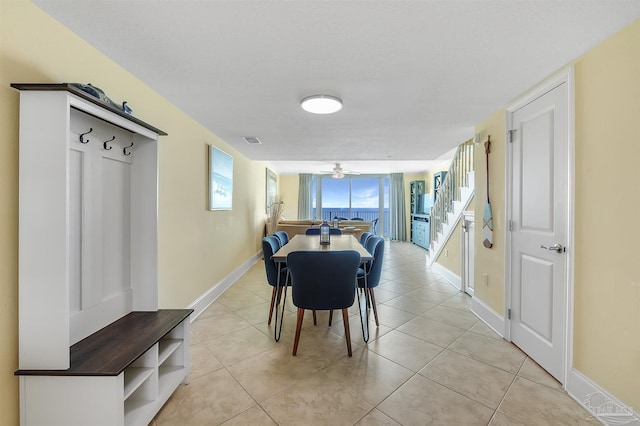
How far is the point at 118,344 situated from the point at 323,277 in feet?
4.26

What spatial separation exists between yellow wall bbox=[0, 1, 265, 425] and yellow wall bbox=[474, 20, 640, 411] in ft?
9.68

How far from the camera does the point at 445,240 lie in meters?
4.70

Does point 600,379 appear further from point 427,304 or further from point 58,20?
point 58,20

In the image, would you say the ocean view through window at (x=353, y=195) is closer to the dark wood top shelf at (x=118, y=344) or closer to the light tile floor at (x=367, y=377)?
the light tile floor at (x=367, y=377)

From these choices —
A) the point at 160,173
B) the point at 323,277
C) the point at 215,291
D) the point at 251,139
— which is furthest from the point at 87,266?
the point at 251,139

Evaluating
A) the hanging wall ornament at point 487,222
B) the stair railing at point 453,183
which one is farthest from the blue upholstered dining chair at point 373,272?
the stair railing at point 453,183

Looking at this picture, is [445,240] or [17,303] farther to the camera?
[445,240]

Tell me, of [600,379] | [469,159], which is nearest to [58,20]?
[600,379]

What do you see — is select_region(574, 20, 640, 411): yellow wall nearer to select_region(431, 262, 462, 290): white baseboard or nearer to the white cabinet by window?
select_region(431, 262, 462, 290): white baseboard

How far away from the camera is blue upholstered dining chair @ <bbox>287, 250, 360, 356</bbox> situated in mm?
→ 2078

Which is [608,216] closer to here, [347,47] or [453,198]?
[347,47]

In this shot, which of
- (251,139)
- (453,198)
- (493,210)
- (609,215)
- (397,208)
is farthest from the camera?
(397,208)

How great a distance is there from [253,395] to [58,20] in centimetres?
235

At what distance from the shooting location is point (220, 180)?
11.8 feet
